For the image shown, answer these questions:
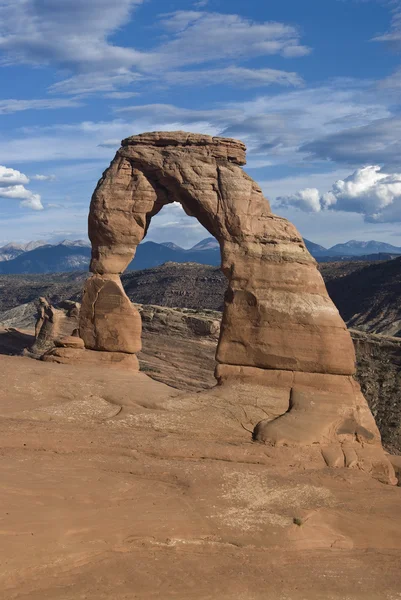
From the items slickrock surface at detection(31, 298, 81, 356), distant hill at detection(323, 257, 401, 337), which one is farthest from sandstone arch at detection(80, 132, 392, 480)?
distant hill at detection(323, 257, 401, 337)

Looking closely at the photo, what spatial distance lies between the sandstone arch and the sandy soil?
1.25 m

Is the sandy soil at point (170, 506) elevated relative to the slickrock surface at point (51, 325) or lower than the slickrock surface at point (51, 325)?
lower

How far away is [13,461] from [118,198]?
33.0 ft

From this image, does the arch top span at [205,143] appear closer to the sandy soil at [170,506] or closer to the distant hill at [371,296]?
the sandy soil at [170,506]

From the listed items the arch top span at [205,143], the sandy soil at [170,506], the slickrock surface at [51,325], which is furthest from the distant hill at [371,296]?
the sandy soil at [170,506]

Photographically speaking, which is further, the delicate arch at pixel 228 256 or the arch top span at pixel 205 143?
the arch top span at pixel 205 143

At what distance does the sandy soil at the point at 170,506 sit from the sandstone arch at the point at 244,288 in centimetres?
125

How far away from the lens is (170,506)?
11867 millimetres

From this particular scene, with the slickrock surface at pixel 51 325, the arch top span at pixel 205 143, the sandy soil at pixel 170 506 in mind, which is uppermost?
the arch top span at pixel 205 143

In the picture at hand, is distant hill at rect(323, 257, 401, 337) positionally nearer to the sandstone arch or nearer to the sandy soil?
the sandstone arch

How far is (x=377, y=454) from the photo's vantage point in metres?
16.3

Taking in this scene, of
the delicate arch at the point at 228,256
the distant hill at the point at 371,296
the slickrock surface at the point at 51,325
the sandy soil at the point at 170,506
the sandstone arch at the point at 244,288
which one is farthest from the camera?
the distant hill at the point at 371,296

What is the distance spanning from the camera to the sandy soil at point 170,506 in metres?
9.80

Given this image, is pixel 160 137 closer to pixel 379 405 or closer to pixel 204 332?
pixel 204 332
